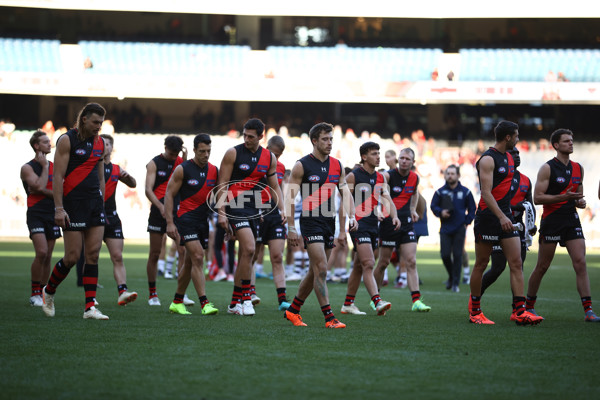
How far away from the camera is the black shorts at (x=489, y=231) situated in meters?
8.76

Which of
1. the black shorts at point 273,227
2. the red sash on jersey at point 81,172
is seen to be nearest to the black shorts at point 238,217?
the black shorts at point 273,227

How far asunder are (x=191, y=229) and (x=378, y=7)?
991 inches

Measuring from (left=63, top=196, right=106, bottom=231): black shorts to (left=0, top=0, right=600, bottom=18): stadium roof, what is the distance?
981 inches

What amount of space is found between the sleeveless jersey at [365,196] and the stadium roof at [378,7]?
23528 millimetres

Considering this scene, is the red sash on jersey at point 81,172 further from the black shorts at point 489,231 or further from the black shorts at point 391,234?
the black shorts at point 391,234

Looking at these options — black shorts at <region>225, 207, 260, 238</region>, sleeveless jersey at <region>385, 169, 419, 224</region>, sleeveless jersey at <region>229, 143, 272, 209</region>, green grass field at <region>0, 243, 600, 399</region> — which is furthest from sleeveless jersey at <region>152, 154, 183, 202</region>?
sleeveless jersey at <region>385, 169, 419, 224</region>

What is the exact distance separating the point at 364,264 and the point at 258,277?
7297 mm

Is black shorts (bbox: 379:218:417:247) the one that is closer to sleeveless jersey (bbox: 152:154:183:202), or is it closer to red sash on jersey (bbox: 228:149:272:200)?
red sash on jersey (bbox: 228:149:272:200)

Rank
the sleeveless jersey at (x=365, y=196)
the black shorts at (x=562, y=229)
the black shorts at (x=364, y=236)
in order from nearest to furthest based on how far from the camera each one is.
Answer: the black shorts at (x=562, y=229)
the black shorts at (x=364, y=236)
the sleeveless jersey at (x=365, y=196)

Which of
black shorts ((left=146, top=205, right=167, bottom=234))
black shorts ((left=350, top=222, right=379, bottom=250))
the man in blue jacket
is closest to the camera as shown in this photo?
black shorts ((left=350, top=222, right=379, bottom=250))

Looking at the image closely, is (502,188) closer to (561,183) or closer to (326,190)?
(561,183)

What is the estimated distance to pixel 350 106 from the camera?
3719 centimetres

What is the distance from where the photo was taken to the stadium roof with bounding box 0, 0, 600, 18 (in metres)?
32.3

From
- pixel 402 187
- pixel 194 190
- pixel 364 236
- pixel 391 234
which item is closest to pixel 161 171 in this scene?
pixel 194 190
